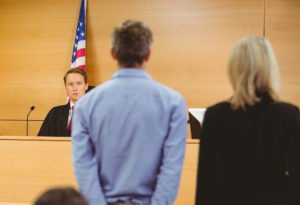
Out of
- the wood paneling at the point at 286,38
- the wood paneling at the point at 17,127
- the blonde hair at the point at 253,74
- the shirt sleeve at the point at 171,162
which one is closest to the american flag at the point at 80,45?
the wood paneling at the point at 17,127

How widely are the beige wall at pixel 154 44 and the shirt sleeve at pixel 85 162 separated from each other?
12.5ft

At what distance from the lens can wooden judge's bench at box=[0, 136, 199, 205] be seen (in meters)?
3.13

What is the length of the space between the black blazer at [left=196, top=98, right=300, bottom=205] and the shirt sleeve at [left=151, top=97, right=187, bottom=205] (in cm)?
10

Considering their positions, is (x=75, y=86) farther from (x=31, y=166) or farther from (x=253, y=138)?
(x=253, y=138)

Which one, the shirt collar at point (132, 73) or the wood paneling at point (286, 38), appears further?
the wood paneling at point (286, 38)

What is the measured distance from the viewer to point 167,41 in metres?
5.72

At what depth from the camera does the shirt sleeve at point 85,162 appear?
6.16ft

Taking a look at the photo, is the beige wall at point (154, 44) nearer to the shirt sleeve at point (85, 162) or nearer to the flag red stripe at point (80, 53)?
the flag red stripe at point (80, 53)

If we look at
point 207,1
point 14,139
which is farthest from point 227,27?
point 14,139

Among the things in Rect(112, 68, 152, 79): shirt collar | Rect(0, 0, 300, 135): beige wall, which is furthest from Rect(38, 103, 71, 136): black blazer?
Rect(112, 68, 152, 79): shirt collar

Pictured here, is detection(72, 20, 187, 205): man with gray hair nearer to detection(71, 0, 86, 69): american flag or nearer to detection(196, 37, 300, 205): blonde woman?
detection(196, 37, 300, 205): blonde woman

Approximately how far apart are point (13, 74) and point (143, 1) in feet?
6.84

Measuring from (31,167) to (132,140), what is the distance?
159 cm

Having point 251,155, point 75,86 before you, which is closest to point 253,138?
point 251,155
